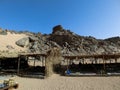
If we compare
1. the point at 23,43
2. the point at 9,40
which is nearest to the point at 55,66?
the point at 23,43

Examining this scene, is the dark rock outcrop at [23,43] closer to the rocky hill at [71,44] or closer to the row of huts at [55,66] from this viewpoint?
the rocky hill at [71,44]

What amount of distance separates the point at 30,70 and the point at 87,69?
820cm

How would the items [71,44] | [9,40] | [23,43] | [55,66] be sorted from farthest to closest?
[9,40], [71,44], [23,43], [55,66]

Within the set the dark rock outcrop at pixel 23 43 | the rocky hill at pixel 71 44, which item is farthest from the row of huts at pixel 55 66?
the dark rock outcrop at pixel 23 43

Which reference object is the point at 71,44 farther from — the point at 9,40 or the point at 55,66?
the point at 55,66

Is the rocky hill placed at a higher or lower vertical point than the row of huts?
higher

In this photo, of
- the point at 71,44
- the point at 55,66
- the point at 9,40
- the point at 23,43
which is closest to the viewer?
the point at 55,66

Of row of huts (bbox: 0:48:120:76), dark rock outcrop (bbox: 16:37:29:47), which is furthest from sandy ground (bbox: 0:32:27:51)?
row of huts (bbox: 0:48:120:76)

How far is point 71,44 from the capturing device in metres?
51.4

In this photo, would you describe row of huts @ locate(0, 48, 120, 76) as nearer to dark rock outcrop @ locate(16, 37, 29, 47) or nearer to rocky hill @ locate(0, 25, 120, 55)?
rocky hill @ locate(0, 25, 120, 55)

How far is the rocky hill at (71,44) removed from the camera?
47.9m

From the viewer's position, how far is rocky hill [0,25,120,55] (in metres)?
47.9

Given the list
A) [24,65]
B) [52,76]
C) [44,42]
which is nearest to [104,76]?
[52,76]

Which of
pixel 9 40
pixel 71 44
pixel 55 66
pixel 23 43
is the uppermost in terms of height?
pixel 9 40
